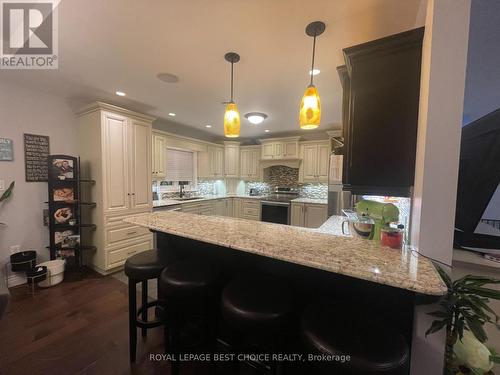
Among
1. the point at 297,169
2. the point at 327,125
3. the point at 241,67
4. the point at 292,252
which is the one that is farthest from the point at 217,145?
the point at 292,252

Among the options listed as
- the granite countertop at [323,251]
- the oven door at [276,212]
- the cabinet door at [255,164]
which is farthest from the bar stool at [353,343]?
the cabinet door at [255,164]

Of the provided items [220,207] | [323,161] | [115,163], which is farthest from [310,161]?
[115,163]

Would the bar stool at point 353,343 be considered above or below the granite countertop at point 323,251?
below

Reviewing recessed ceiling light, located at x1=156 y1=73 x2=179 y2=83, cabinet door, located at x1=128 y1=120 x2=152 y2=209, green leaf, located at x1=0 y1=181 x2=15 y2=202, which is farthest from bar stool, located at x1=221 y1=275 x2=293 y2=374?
green leaf, located at x1=0 y1=181 x2=15 y2=202

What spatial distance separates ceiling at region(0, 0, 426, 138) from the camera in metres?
1.36

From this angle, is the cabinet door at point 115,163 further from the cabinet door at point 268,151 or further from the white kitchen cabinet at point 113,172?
the cabinet door at point 268,151

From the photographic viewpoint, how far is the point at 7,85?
242 centimetres

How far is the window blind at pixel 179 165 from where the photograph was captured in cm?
438

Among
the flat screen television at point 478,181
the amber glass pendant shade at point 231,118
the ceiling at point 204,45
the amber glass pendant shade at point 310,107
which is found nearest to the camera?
the flat screen television at point 478,181

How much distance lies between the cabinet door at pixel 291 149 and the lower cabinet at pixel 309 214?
1179 mm

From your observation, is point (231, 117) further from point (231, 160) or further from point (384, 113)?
point (231, 160)

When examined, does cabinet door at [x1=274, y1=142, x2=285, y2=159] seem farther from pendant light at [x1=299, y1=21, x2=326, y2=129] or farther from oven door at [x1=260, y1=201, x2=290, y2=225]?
pendant light at [x1=299, y1=21, x2=326, y2=129]

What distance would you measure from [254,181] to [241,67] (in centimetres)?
371

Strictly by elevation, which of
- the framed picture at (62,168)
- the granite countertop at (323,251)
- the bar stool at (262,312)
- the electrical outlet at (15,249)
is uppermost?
the framed picture at (62,168)
